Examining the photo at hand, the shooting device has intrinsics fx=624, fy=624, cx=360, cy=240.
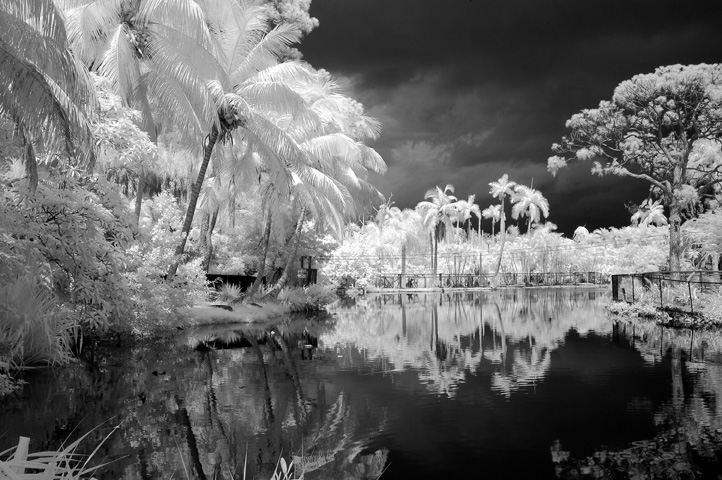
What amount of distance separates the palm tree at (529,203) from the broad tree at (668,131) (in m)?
51.0

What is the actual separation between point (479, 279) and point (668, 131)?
49.7 metres

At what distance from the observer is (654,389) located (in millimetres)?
10398

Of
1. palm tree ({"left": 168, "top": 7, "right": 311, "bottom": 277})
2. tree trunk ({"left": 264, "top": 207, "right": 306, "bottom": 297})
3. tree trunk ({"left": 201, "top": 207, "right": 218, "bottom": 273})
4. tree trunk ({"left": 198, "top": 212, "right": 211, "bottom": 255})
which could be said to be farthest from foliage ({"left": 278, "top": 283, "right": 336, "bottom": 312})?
palm tree ({"left": 168, "top": 7, "right": 311, "bottom": 277})

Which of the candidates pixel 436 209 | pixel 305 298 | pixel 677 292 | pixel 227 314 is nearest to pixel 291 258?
pixel 305 298

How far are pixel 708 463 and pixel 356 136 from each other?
35485 millimetres

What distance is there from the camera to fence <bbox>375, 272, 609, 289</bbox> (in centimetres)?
7012

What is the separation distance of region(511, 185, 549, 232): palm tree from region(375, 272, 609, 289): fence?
7793mm

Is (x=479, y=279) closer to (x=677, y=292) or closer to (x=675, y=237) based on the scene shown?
(x=675, y=237)

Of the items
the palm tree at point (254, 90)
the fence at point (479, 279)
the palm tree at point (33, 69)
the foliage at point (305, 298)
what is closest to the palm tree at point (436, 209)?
the fence at point (479, 279)

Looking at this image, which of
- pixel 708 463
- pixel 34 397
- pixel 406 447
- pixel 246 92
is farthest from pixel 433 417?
pixel 246 92

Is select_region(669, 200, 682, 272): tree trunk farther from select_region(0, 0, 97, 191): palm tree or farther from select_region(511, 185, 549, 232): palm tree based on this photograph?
select_region(511, 185, 549, 232): palm tree

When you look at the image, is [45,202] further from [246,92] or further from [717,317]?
[717,317]

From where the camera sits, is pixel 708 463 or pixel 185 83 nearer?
pixel 708 463

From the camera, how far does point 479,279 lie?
75812 millimetres
